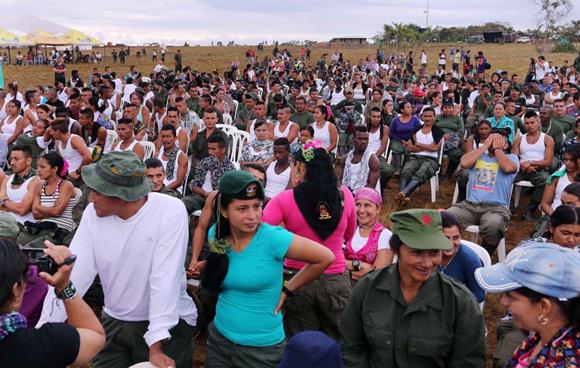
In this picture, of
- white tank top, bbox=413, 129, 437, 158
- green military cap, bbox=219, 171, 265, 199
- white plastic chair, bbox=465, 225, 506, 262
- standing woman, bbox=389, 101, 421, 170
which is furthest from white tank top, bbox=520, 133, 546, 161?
green military cap, bbox=219, 171, 265, 199

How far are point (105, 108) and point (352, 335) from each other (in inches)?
372

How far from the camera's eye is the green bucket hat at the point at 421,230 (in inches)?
85.7

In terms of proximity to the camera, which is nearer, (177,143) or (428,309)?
(428,309)

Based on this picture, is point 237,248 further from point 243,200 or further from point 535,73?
point 535,73

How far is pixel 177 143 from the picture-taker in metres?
7.27

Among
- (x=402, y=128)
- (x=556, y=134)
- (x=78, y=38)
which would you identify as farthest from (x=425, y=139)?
(x=78, y=38)

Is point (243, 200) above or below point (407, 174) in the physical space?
above

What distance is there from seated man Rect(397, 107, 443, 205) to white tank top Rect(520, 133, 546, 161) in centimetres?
118

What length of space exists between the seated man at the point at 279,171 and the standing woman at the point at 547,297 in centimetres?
422

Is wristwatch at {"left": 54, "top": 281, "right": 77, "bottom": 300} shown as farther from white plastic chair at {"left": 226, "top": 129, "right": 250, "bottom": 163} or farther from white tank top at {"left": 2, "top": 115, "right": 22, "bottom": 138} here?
white tank top at {"left": 2, "top": 115, "right": 22, "bottom": 138}

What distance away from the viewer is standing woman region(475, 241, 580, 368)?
1904mm

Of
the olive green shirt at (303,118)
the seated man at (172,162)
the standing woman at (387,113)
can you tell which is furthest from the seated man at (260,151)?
the standing woman at (387,113)

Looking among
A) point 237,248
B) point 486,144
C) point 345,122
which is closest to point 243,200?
point 237,248

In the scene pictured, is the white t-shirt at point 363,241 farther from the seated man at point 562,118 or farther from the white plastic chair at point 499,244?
the seated man at point 562,118
